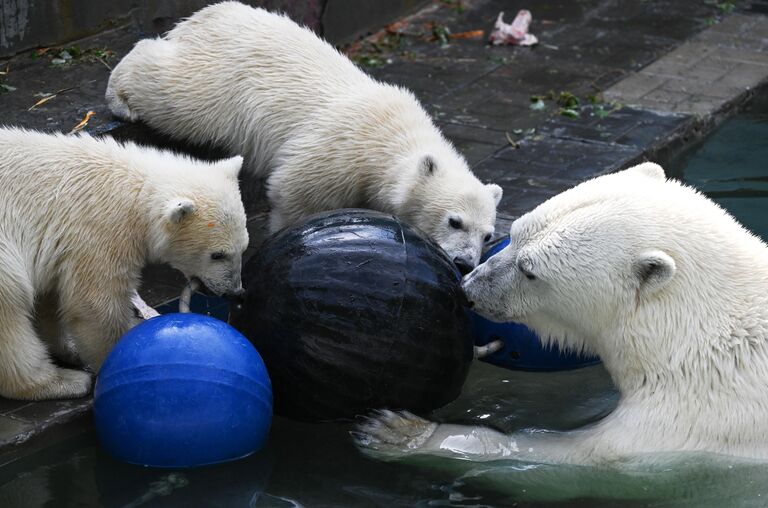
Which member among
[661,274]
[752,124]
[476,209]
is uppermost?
[661,274]

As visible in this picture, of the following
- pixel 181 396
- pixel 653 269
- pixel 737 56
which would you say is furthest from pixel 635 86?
pixel 181 396

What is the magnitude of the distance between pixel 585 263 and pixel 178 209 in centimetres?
162

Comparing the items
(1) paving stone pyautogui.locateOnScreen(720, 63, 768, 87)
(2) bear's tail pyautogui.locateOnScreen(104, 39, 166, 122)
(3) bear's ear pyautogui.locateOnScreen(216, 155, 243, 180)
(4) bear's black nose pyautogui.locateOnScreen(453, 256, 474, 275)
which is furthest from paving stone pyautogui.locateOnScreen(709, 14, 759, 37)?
(3) bear's ear pyautogui.locateOnScreen(216, 155, 243, 180)

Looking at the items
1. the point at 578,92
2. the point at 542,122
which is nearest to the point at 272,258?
the point at 542,122

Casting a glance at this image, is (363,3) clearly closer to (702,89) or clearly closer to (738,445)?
(702,89)

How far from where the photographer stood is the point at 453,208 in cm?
571

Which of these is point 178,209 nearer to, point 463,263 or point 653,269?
point 463,263

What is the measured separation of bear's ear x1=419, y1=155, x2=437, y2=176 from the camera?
18.9ft

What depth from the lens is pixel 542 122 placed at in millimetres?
7984

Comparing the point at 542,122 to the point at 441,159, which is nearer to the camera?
the point at 441,159

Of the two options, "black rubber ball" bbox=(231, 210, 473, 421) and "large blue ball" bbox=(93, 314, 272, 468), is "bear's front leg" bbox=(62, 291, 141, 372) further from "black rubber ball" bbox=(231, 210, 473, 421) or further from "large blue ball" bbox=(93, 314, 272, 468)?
"black rubber ball" bbox=(231, 210, 473, 421)

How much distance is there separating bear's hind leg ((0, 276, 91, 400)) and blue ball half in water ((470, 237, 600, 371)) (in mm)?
1660

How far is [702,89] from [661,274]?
192 inches

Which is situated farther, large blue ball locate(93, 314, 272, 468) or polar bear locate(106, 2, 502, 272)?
polar bear locate(106, 2, 502, 272)
